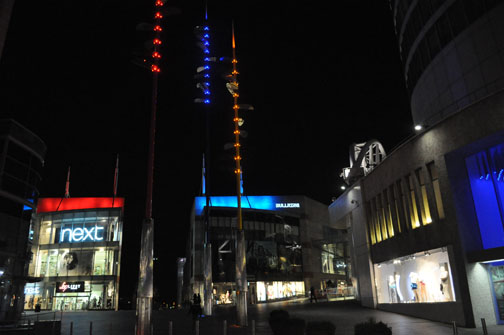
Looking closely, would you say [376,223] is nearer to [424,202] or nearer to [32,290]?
[424,202]

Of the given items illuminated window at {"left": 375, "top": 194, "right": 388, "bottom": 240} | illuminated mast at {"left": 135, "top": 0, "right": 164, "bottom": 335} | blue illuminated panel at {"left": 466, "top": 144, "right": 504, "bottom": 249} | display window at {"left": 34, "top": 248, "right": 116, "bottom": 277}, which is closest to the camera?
illuminated mast at {"left": 135, "top": 0, "right": 164, "bottom": 335}

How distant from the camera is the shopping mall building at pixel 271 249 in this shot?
65.3 metres

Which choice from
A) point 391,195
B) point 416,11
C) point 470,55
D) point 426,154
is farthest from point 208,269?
point 416,11

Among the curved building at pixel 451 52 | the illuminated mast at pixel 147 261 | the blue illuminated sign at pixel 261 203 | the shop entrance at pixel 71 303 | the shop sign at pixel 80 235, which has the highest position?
the blue illuminated sign at pixel 261 203

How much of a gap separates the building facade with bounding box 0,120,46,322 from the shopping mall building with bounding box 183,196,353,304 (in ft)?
105

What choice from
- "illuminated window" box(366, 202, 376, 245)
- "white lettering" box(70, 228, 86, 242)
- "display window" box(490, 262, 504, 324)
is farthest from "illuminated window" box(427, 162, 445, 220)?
"white lettering" box(70, 228, 86, 242)

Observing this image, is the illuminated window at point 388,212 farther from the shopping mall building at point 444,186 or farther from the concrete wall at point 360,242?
the concrete wall at point 360,242

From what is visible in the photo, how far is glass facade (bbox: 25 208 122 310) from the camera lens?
58.5 m

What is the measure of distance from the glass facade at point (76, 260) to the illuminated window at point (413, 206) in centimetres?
4972

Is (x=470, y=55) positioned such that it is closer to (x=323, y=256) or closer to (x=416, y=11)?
(x=416, y=11)

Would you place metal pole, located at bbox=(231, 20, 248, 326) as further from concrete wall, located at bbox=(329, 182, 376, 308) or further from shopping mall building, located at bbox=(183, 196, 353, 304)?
shopping mall building, located at bbox=(183, 196, 353, 304)

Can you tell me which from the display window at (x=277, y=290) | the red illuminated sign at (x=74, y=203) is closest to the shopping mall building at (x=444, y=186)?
the display window at (x=277, y=290)

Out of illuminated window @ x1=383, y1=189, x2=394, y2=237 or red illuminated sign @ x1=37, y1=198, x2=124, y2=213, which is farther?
red illuminated sign @ x1=37, y1=198, x2=124, y2=213

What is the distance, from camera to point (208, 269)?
29.2 meters
